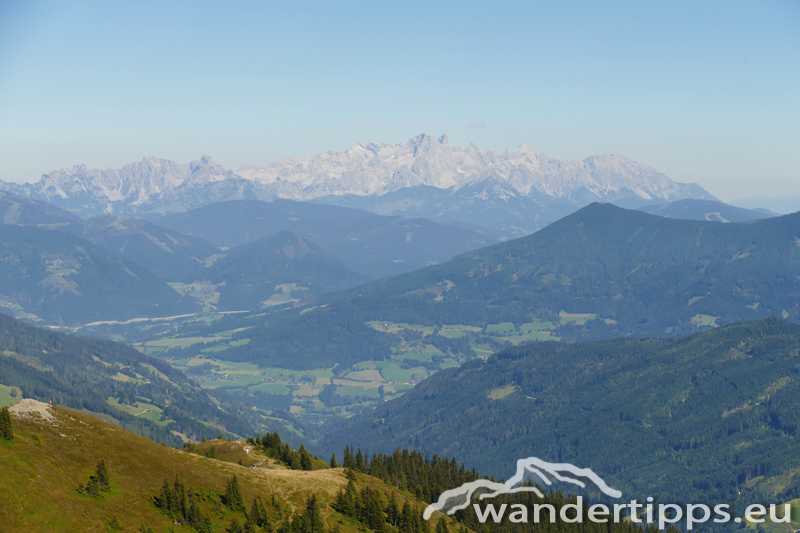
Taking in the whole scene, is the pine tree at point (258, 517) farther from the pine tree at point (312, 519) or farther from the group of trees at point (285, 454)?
the group of trees at point (285, 454)

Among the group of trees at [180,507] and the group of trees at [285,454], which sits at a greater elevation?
the group of trees at [180,507]

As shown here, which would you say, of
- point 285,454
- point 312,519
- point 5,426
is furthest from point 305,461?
point 5,426

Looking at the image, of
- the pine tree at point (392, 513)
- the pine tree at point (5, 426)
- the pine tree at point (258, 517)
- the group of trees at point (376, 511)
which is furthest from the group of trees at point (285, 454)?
the pine tree at point (5, 426)

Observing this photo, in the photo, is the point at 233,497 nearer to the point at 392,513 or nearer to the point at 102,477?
the point at 102,477

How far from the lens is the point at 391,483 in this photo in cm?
15312

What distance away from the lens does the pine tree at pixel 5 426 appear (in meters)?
90.1

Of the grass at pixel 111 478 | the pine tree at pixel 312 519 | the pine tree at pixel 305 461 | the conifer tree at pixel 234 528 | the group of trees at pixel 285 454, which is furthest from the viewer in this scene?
the pine tree at pixel 305 461

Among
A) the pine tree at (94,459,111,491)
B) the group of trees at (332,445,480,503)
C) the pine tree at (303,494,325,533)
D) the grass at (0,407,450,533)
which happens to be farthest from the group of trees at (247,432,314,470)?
the pine tree at (94,459,111,491)

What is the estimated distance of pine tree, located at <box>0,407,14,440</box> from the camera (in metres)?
90.1

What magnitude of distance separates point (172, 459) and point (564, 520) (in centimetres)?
9320

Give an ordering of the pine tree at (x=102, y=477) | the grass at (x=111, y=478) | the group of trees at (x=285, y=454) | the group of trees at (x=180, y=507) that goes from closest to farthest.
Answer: the grass at (x=111, y=478)
the pine tree at (x=102, y=477)
the group of trees at (x=180, y=507)
the group of trees at (x=285, y=454)

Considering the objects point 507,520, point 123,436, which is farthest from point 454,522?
point 123,436

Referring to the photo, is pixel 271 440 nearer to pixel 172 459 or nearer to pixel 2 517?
pixel 172 459

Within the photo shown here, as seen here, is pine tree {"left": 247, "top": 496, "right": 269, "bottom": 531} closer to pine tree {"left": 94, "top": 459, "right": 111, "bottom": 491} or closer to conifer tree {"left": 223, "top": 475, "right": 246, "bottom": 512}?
conifer tree {"left": 223, "top": 475, "right": 246, "bottom": 512}
